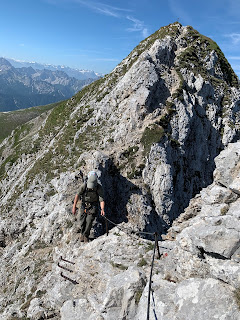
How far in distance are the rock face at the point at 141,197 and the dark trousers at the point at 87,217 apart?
145 centimetres

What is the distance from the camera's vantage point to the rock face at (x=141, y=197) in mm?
9008

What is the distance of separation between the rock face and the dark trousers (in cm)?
145

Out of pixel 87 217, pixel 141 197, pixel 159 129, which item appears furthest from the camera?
pixel 159 129

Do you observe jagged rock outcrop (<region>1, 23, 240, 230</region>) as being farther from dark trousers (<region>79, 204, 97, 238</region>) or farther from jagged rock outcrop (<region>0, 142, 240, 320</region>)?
jagged rock outcrop (<region>0, 142, 240, 320</region>)

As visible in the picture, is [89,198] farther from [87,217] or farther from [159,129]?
[159,129]

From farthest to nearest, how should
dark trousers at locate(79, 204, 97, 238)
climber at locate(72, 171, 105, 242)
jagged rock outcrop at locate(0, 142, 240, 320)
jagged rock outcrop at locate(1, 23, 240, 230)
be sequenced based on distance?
jagged rock outcrop at locate(1, 23, 240, 230) < dark trousers at locate(79, 204, 97, 238) < climber at locate(72, 171, 105, 242) < jagged rock outcrop at locate(0, 142, 240, 320)

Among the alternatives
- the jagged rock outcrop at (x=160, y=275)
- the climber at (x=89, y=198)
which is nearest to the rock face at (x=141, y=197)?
the jagged rock outcrop at (x=160, y=275)

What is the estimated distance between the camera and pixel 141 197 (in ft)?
104

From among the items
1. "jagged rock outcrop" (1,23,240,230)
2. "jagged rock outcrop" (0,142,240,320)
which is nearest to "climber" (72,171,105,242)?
"jagged rock outcrop" (0,142,240,320)

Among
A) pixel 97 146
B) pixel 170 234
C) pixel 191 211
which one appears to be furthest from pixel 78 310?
pixel 97 146

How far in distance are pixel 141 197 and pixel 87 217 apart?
16.3m

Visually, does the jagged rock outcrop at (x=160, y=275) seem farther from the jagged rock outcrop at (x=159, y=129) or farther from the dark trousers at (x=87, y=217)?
the jagged rock outcrop at (x=159, y=129)

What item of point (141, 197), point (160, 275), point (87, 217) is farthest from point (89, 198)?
point (141, 197)

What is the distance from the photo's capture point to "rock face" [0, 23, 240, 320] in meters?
9.01
